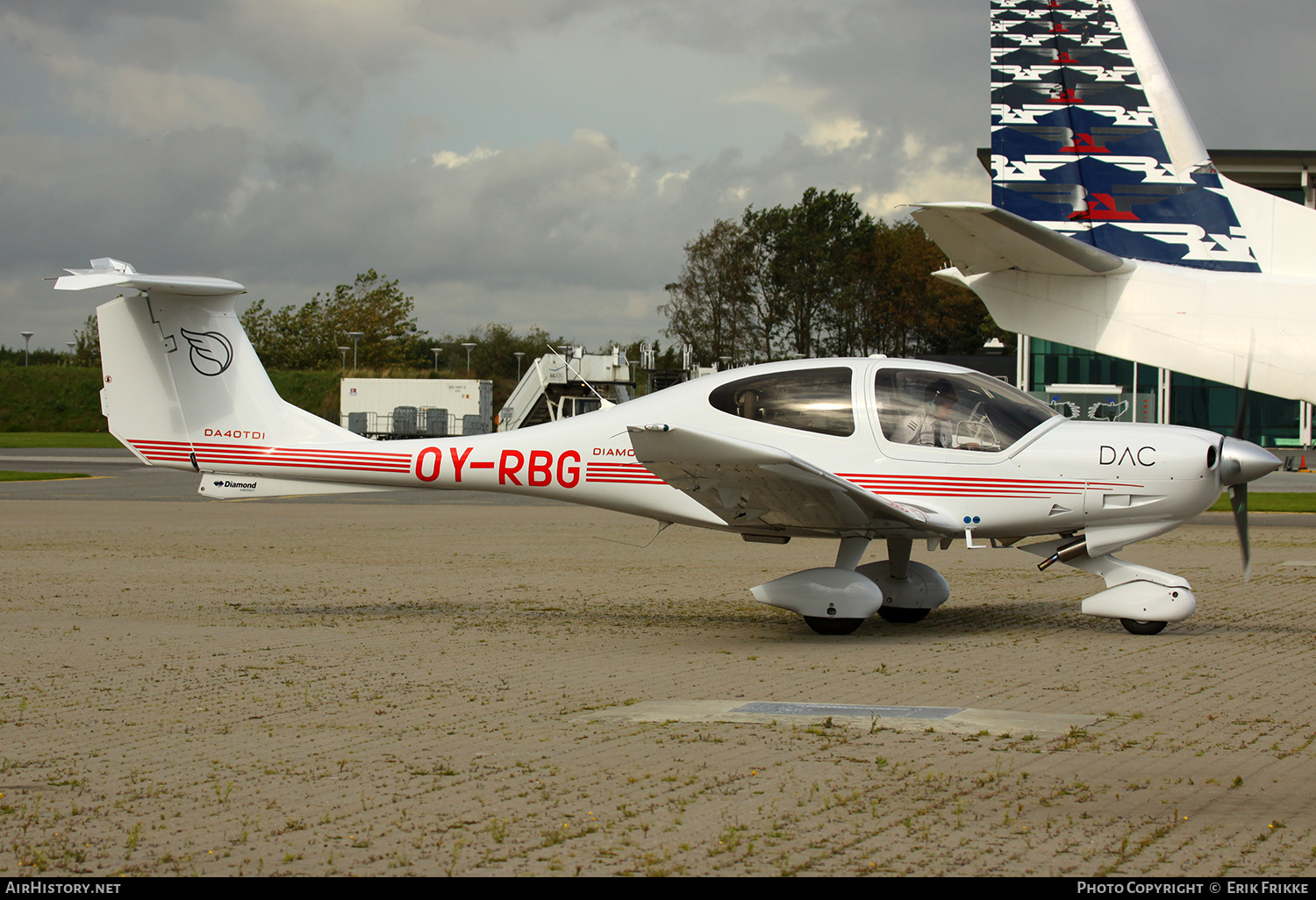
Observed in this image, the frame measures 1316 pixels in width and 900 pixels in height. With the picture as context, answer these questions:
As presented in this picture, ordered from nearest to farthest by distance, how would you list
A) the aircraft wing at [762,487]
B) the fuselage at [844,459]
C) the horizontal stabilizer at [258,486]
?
the aircraft wing at [762,487] < the fuselage at [844,459] < the horizontal stabilizer at [258,486]

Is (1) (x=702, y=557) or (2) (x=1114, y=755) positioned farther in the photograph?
(1) (x=702, y=557)

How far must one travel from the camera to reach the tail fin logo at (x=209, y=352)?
10672mm

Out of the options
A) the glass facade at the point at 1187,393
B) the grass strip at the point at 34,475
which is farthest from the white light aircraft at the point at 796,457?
the glass facade at the point at 1187,393

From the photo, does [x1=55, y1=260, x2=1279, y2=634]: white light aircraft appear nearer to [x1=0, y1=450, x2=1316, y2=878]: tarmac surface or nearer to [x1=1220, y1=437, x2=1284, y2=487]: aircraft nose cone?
[x1=1220, y1=437, x2=1284, y2=487]: aircraft nose cone

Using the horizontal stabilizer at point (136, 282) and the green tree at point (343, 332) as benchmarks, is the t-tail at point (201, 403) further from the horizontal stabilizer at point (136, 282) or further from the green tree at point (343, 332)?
the green tree at point (343, 332)

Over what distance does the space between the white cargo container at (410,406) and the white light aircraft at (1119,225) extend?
3574cm

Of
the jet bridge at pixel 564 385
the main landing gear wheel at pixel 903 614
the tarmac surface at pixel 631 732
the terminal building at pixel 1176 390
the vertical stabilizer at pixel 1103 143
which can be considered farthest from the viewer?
the jet bridge at pixel 564 385

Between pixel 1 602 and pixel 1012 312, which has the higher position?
pixel 1012 312

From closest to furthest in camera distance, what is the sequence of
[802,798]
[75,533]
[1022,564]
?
1. [802,798]
2. [1022,564]
3. [75,533]

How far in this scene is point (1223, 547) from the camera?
16.7 meters

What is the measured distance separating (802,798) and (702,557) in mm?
11313

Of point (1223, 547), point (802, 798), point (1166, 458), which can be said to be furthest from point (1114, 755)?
point (1223, 547)
